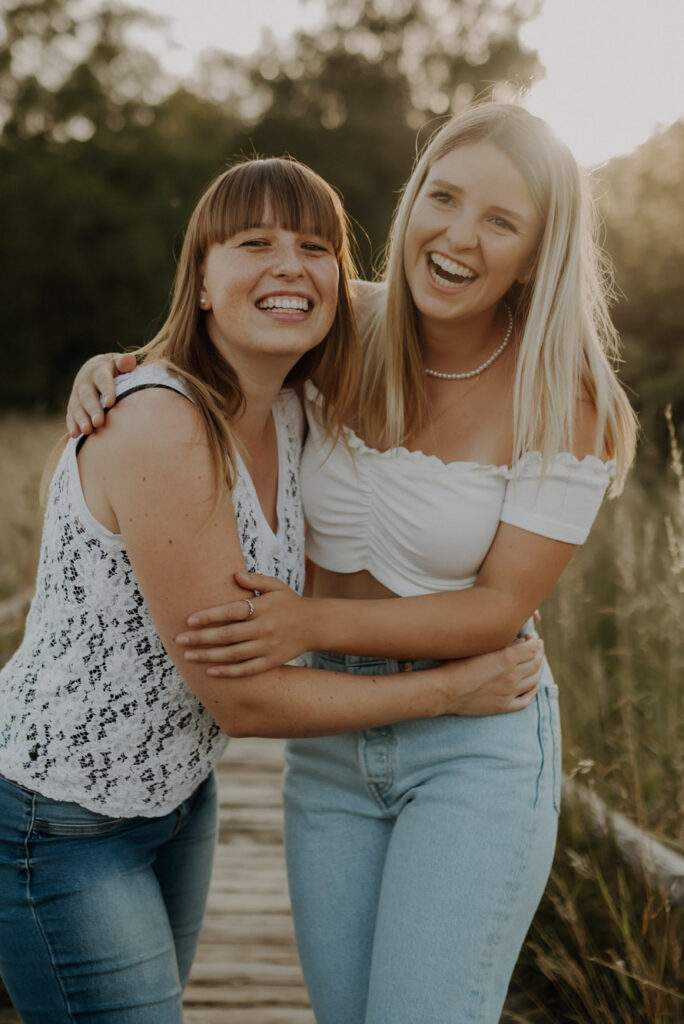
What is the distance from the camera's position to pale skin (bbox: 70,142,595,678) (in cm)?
188

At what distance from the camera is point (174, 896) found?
87.0 inches

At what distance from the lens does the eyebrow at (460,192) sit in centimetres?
222

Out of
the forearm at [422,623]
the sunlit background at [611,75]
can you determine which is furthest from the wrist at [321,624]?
the sunlit background at [611,75]

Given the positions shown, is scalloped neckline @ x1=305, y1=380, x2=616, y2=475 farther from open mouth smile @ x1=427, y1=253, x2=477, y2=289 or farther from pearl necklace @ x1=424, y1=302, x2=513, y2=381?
open mouth smile @ x1=427, y1=253, x2=477, y2=289

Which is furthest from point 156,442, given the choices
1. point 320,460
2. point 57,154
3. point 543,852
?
point 57,154

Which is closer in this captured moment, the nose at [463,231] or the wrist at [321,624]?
the wrist at [321,624]

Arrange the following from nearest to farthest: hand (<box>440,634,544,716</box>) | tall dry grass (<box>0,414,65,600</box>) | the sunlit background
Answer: hand (<box>440,634,544,716</box>)
the sunlit background
tall dry grass (<box>0,414,65,600</box>)

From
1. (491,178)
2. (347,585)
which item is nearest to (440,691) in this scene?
(347,585)

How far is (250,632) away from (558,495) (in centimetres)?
75

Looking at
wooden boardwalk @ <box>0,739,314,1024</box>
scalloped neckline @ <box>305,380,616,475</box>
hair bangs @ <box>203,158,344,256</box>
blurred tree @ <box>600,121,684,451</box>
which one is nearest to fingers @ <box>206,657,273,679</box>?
scalloped neckline @ <box>305,380,616,475</box>

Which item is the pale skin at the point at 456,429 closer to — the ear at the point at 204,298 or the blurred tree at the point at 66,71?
the ear at the point at 204,298

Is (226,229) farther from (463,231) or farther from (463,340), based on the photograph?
(463,340)

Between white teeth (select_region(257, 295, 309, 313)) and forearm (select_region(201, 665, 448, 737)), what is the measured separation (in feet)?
2.47

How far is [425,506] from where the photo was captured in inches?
85.4
